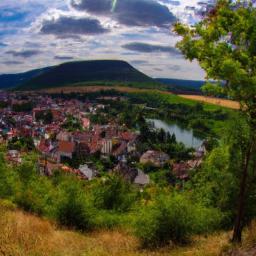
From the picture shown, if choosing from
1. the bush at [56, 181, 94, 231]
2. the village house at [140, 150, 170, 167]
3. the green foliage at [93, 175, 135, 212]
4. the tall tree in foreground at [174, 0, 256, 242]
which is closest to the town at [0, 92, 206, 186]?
the village house at [140, 150, 170, 167]

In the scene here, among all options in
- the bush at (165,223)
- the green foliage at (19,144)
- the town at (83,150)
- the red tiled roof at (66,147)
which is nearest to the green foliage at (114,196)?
the bush at (165,223)

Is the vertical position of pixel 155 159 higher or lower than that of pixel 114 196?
lower

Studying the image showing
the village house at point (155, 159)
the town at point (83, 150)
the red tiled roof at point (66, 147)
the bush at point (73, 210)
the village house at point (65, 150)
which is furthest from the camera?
the red tiled roof at point (66, 147)

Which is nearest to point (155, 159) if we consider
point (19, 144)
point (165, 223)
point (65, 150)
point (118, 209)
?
point (65, 150)

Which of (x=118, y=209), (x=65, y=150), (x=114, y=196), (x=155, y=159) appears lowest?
(x=65, y=150)

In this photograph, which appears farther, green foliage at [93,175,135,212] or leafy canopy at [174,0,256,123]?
green foliage at [93,175,135,212]

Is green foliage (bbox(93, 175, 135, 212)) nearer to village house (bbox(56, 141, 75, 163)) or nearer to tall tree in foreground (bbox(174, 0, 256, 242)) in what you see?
tall tree in foreground (bbox(174, 0, 256, 242))

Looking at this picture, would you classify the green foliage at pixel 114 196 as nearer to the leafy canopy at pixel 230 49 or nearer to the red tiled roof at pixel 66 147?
the leafy canopy at pixel 230 49

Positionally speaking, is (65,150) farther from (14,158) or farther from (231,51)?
(231,51)
